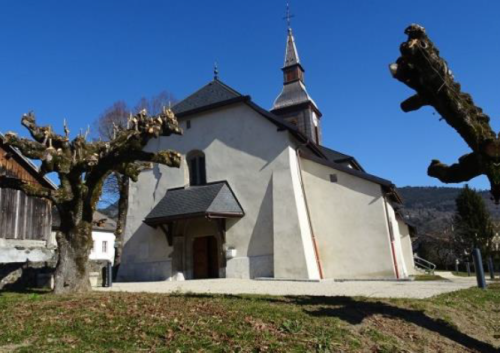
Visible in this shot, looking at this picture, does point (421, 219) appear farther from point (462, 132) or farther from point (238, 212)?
point (462, 132)

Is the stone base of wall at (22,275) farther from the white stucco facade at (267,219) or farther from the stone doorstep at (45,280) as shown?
the white stucco facade at (267,219)

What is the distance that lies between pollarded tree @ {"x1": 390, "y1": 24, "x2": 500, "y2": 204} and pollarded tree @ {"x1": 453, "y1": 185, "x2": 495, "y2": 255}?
29.7 meters

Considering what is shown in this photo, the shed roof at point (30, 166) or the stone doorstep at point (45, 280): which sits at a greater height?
the shed roof at point (30, 166)

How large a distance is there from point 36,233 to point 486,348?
1527cm

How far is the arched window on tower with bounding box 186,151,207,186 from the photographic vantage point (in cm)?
1978

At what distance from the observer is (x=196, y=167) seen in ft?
65.5

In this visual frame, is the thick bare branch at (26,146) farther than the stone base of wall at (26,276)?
No

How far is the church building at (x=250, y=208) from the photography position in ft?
54.9

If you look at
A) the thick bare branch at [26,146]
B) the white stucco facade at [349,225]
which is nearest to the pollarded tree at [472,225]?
the white stucco facade at [349,225]

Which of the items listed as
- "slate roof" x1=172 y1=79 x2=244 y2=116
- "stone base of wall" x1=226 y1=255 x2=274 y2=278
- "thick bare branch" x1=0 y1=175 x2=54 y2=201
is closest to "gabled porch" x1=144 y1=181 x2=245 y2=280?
"stone base of wall" x1=226 y1=255 x2=274 y2=278

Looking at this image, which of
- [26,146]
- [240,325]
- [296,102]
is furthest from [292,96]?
[240,325]

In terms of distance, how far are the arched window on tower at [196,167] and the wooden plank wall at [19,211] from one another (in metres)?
6.72

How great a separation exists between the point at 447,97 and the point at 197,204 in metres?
12.9

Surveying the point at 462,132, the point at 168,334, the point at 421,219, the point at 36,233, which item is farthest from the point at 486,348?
the point at 421,219
